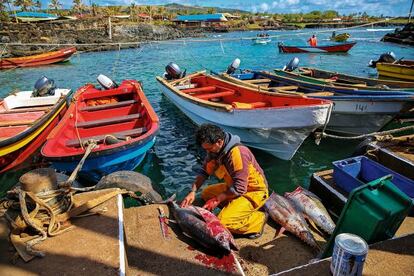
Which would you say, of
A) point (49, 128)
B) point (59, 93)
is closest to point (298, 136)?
point (49, 128)

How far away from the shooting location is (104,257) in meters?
2.82

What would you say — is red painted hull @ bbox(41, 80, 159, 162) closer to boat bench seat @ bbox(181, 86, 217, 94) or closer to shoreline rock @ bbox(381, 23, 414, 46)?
boat bench seat @ bbox(181, 86, 217, 94)

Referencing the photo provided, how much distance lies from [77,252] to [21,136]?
14.7ft

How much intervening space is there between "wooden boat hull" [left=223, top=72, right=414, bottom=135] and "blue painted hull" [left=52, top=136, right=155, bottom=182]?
5152mm

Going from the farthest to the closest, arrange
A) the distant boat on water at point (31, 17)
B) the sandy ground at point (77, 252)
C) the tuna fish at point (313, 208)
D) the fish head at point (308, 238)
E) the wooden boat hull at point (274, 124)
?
1. the distant boat on water at point (31, 17)
2. the wooden boat hull at point (274, 124)
3. the tuna fish at point (313, 208)
4. the fish head at point (308, 238)
5. the sandy ground at point (77, 252)

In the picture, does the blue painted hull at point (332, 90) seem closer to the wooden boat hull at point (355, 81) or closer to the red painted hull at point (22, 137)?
the wooden boat hull at point (355, 81)

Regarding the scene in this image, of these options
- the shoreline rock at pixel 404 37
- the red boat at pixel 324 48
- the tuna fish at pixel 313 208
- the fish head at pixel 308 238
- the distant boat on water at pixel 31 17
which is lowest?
the fish head at pixel 308 238

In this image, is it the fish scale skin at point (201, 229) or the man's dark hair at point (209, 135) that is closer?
the fish scale skin at point (201, 229)

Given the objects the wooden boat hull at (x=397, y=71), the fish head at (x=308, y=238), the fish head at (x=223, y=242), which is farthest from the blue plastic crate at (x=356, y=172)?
the wooden boat hull at (x=397, y=71)

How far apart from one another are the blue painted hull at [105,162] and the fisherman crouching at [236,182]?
2.11m

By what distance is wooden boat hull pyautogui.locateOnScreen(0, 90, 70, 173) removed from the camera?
6.09m

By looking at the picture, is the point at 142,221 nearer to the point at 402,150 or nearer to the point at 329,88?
the point at 402,150

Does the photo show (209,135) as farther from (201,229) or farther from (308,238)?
(308,238)

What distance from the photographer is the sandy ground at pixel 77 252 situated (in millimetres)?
2709
